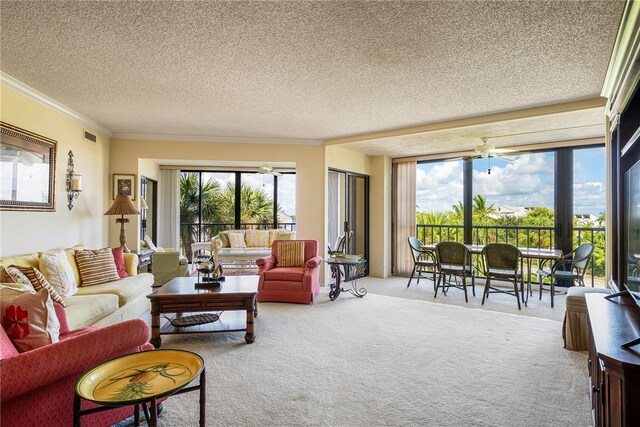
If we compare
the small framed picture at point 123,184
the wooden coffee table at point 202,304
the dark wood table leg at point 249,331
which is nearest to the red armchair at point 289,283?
the wooden coffee table at point 202,304

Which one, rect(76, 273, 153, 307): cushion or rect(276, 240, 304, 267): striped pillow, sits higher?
rect(276, 240, 304, 267): striped pillow

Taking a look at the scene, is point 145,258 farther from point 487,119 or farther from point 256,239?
point 487,119

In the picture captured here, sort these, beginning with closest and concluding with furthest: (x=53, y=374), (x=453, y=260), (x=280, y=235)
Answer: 1. (x=53, y=374)
2. (x=453, y=260)
3. (x=280, y=235)

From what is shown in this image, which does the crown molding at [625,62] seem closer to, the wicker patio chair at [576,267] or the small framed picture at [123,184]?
the wicker patio chair at [576,267]

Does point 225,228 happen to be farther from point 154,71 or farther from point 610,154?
point 610,154

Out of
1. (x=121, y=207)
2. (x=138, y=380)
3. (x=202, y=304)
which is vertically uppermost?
→ (x=121, y=207)

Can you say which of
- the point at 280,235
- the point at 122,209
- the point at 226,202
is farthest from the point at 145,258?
the point at 226,202

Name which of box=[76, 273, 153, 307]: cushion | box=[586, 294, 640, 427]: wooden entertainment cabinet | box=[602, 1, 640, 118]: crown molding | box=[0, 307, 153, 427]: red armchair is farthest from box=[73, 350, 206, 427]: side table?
box=[602, 1, 640, 118]: crown molding

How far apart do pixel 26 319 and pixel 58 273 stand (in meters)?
1.69

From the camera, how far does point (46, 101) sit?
382cm

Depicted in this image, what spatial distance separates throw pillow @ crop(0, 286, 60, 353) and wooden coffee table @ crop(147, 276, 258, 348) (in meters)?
1.29

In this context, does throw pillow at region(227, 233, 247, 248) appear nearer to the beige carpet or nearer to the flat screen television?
the beige carpet

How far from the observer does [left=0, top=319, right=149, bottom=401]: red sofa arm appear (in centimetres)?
140

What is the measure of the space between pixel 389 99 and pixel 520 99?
4.80ft
